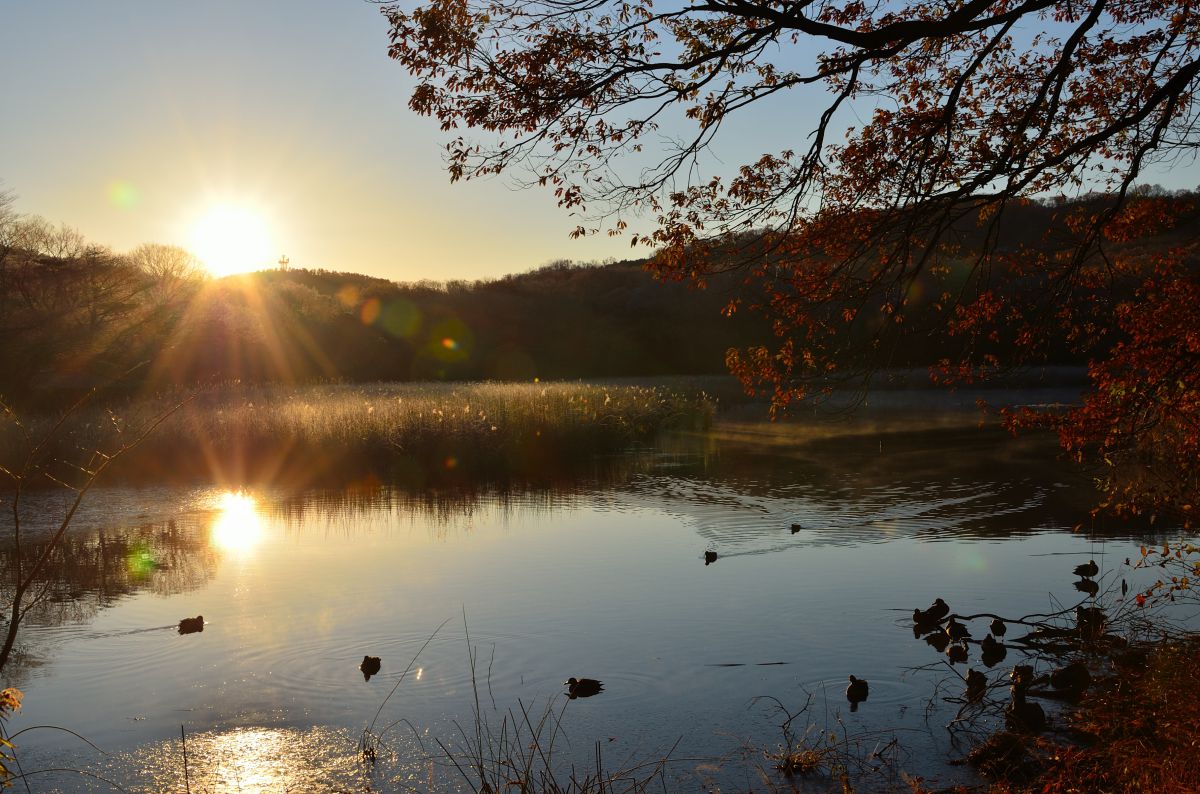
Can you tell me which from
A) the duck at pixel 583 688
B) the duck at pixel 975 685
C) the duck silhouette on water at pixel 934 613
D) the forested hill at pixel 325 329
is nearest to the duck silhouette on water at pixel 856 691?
the duck at pixel 975 685

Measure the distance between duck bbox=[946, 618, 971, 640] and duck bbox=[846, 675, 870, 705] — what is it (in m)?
1.36

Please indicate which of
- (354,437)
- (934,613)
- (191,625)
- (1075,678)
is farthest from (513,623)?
(354,437)

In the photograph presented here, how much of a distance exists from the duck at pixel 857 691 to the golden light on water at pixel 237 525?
8.25m

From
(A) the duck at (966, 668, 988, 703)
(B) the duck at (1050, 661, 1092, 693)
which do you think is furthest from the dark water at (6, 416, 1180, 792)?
(B) the duck at (1050, 661, 1092, 693)

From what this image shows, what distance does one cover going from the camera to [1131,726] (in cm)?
561

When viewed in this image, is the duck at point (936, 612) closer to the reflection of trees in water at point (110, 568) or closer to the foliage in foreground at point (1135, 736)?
the foliage in foreground at point (1135, 736)

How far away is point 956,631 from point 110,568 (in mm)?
9231

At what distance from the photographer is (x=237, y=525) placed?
13891 mm

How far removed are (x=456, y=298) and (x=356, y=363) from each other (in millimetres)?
23939

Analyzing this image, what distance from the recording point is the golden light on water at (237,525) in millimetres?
12547

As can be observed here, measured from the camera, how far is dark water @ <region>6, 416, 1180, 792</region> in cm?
598

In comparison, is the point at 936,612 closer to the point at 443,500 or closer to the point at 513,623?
the point at 513,623

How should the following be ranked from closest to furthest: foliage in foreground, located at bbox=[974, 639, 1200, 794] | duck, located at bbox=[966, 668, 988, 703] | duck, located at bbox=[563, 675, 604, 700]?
foliage in foreground, located at bbox=[974, 639, 1200, 794] < duck, located at bbox=[966, 668, 988, 703] < duck, located at bbox=[563, 675, 604, 700]

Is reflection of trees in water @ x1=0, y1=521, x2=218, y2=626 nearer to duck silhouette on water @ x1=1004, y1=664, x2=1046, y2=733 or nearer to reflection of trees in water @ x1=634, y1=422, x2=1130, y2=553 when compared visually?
reflection of trees in water @ x1=634, y1=422, x2=1130, y2=553
